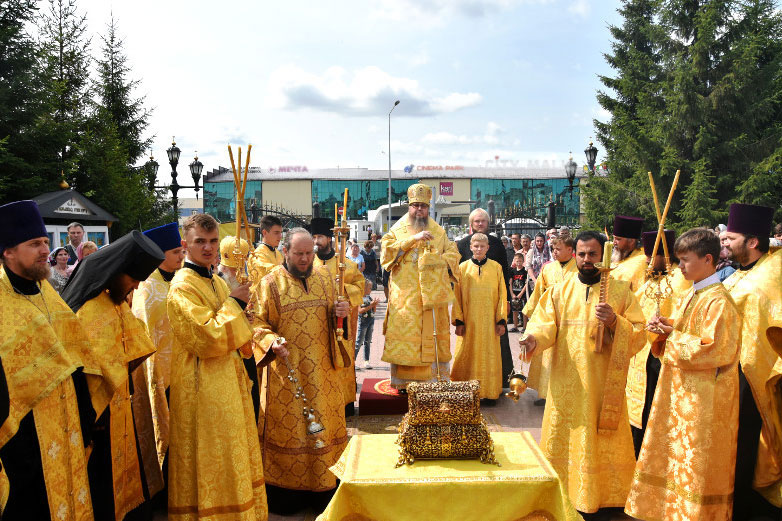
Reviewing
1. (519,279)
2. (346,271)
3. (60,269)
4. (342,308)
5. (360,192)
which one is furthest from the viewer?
(360,192)

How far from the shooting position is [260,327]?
14.6ft

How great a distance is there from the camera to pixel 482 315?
7328 millimetres

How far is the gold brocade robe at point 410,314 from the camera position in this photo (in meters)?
6.79

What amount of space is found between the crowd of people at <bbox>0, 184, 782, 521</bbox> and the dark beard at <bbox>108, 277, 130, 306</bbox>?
0.9 inches

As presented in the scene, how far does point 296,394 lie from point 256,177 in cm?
7162

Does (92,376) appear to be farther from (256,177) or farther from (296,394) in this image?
(256,177)

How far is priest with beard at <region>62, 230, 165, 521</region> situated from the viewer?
11.7 feet

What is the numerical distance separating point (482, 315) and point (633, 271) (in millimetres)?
2030

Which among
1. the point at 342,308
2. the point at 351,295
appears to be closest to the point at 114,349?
the point at 342,308

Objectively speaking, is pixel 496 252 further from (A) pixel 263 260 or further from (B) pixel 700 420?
(B) pixel 700 420

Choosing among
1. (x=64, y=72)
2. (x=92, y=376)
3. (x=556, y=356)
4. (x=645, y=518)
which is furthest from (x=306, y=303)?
(x=64, y=72)

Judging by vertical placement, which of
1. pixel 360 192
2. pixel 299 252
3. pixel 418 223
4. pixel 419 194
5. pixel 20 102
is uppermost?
pixel 20 102

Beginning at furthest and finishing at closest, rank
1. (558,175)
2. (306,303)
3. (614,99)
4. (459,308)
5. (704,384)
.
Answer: (558,175), (614,99), (459,308), (306,303), (704,384)

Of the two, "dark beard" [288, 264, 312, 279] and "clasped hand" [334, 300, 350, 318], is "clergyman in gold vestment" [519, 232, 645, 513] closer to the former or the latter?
"clasped hand" [334, 300, 350, 318]
